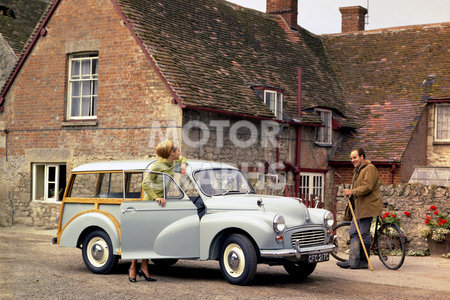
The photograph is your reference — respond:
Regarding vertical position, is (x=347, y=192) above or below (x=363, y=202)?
above

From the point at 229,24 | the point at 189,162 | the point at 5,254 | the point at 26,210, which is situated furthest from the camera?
the point at 229,24

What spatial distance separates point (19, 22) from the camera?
2400 cm

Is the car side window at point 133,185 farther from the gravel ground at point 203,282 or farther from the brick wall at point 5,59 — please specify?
the brick wall at point 5,59

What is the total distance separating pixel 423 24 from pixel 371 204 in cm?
1861

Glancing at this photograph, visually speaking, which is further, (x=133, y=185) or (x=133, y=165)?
(x=133, y=165)

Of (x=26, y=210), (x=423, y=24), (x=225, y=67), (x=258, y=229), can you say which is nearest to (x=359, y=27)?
(x=423, y=24)

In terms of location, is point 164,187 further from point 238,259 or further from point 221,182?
point 238,259

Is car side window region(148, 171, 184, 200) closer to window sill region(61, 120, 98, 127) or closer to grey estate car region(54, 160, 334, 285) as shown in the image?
grey estate car region(54, 160, 334, 285)

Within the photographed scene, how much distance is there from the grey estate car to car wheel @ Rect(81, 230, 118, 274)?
2 centimetres

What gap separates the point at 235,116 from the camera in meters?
18.8

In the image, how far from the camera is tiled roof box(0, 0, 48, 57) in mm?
22719

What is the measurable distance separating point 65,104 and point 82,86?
736 millimetres

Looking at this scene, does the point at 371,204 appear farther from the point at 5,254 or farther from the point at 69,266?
the point at 5,254

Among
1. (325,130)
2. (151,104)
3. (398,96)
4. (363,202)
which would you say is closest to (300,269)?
(363,202)
